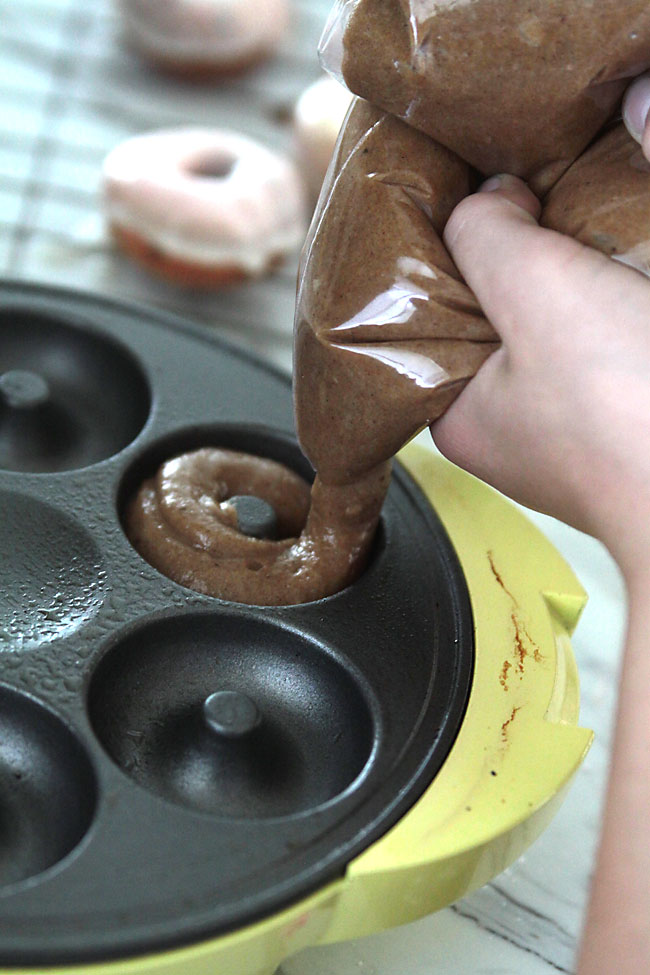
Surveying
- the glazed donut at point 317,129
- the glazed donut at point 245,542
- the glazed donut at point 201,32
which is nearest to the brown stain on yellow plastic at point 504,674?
the glazed donut at point 245,542

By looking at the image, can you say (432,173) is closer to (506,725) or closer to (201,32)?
(506,725)

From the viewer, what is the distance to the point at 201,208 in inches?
49.9

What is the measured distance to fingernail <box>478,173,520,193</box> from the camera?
65 cm

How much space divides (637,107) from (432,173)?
0.39 ft

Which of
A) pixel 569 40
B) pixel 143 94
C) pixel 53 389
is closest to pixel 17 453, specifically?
pixel 53 389

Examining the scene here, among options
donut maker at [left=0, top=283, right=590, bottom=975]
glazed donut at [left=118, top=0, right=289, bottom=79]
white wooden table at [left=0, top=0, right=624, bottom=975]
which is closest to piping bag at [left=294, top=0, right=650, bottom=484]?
donut maker at [left=0, top=283, right=590, bottom=975]

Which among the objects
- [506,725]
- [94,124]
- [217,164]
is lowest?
[94,124]

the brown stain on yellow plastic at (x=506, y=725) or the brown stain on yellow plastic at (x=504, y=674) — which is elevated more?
the brown stain on yellow plastic at (x=506, y=725)

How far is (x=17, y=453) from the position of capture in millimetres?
948

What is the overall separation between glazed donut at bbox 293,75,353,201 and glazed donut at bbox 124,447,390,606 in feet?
2.27

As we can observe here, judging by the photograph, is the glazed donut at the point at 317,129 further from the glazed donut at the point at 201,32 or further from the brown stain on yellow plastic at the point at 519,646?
the brown stain on yellow plastic at the point at 519,646

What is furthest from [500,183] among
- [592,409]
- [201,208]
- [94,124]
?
[94,124]

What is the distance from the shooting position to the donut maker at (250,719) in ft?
1.88

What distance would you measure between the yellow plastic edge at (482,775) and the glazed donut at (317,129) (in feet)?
2.19
